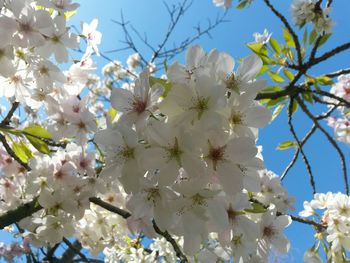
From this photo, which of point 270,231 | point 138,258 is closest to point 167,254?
point 138,258

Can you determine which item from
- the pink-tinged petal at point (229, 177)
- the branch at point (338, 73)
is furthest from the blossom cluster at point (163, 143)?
the branch at point (338, 73)

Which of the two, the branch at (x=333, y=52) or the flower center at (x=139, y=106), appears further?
the branch at (x=333, y=52)

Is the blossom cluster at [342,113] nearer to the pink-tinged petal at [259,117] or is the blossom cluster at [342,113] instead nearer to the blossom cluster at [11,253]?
the pink-tinged petal at [259,117]

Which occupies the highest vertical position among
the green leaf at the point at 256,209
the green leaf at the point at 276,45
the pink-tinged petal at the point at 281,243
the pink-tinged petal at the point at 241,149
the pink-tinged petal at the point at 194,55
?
the green leaf at the point at 276,45

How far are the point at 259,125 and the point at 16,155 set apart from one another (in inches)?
48.7

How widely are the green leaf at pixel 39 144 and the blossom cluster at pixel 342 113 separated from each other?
2048 mm

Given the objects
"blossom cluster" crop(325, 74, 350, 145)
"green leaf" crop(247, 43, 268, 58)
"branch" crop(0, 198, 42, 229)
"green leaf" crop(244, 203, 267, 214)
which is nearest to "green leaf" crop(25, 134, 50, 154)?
"branch" crop(0, 198, 42, 229)

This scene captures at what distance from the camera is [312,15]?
93.8 inches

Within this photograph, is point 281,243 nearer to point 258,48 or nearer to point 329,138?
point 329,138

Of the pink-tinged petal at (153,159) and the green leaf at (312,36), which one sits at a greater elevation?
the green leaf at (312,36)

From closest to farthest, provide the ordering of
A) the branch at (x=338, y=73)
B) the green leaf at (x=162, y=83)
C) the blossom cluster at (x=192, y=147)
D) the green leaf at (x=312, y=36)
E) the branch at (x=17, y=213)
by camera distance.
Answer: the blossom cluster at (x=192, y=147), the green leaf at (x=162, y=83), the branch at (x=17, y=213), the branch at (x=338, y=73), the green leaf at (x=312, y=36)

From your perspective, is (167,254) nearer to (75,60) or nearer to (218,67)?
(75,60)

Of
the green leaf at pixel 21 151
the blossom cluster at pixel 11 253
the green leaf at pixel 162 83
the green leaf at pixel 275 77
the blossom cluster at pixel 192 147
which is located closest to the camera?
the blossom cluster at pixel 192 147

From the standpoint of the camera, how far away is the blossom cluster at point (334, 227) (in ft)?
5.83
